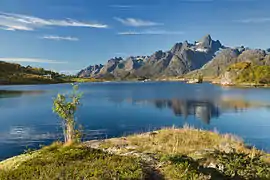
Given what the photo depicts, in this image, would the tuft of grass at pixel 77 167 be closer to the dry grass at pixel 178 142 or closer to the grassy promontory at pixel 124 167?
the grassy promontory at pixel 124 167

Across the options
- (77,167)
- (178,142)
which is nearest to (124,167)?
(77,167)

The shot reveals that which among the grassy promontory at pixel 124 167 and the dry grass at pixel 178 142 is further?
the dry grass at pixel 178 142

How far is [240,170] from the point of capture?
40.8 ft

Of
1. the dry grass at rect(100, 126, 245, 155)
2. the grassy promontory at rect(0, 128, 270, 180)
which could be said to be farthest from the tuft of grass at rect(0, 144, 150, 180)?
the dry grass at rect(100, 126, 245, 155)

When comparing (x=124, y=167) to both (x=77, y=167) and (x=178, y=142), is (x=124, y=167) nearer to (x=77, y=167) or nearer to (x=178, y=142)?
(x=77, y=167)

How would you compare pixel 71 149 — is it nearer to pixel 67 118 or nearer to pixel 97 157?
pixel 97 157

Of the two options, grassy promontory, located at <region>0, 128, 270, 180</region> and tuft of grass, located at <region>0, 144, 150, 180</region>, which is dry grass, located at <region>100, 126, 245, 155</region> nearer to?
grassy promontory, located at <region>0, 128, 270, 180</region>

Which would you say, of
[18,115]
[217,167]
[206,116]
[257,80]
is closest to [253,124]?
[206,116]

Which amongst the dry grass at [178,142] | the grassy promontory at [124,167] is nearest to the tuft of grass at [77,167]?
the grassy promontory at [124,167]

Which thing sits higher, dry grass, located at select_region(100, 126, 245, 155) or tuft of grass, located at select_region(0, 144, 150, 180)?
tuft of grass, located at select_region(0, 144, 150, 180)

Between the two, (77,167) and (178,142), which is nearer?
(77,167)

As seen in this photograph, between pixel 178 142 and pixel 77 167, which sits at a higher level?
pixel 77 167

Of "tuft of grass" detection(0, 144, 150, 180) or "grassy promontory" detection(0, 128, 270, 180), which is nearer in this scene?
"tuft of grass" detection(0, 144, 150, 180)

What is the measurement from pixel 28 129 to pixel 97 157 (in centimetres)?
3313
